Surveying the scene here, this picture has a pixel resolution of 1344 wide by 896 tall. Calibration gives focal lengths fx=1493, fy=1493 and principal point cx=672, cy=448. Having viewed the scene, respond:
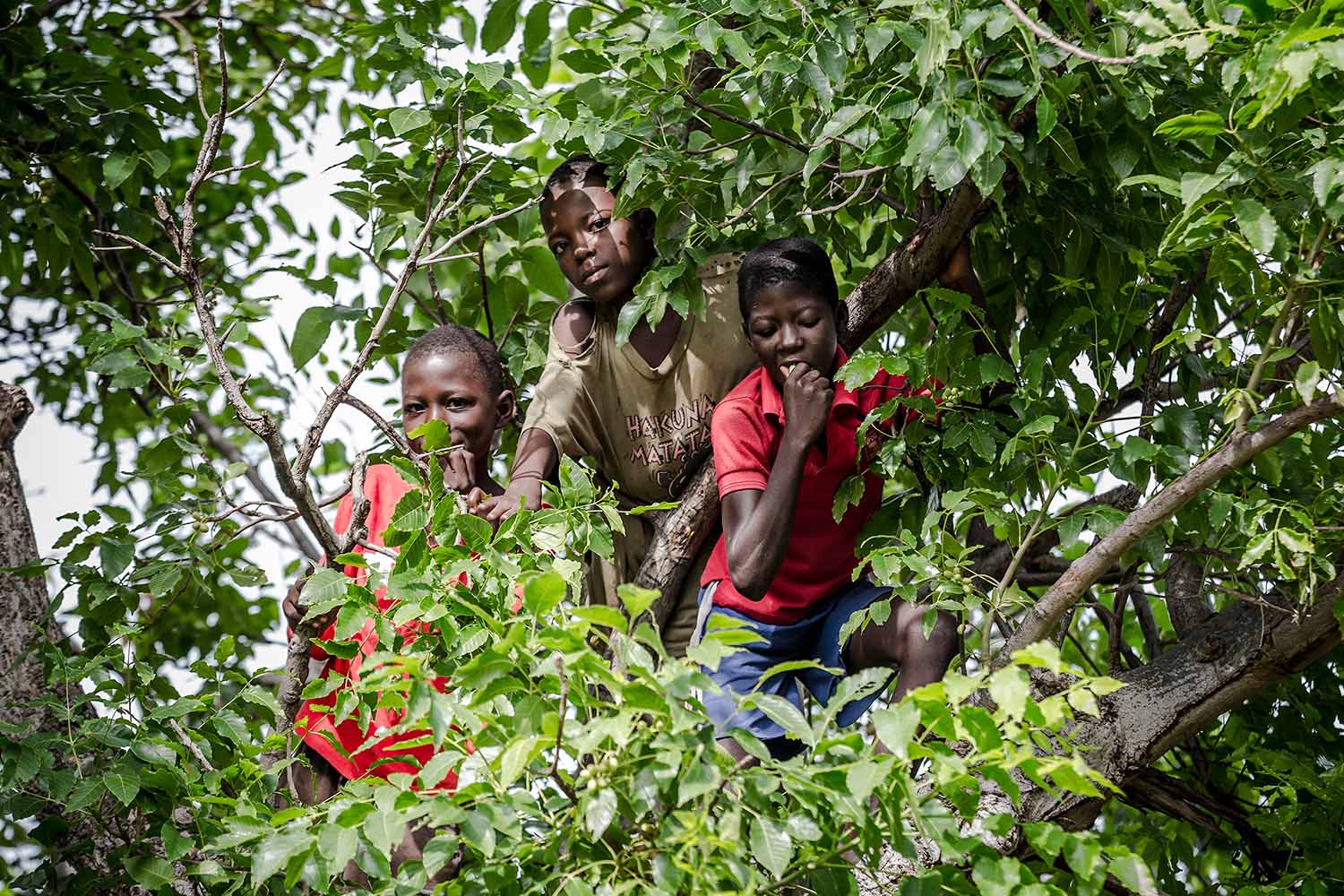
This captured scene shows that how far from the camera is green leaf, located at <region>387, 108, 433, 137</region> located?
3.54 m

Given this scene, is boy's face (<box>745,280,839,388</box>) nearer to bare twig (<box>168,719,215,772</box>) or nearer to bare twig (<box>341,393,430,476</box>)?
bare twig (<box>341,393,430,476</box>)

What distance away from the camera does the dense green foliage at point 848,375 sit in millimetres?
2008

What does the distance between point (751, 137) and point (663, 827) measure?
Answer: 1.86 metres

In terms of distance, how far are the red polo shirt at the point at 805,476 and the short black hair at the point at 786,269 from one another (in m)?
0.16

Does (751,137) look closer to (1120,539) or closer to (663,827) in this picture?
(1120,539)

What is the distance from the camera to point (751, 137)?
339 centimetres

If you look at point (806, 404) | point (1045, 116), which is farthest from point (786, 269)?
point (1045, 116)

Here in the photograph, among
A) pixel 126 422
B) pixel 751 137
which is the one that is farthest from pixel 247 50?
pixel 751 137

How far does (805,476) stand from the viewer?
3.30 metres

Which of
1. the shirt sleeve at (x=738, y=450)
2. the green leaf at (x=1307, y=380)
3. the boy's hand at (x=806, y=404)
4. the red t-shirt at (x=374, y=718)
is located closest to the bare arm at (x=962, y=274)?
the boy's hand at (x=806, y=404)

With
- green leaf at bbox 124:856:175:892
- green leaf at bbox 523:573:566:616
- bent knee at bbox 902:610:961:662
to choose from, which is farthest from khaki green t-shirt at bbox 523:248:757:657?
green leaf at bbox 523:573:566:616

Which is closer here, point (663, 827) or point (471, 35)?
point (663, 827)

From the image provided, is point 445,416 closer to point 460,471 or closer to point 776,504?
point 460,471

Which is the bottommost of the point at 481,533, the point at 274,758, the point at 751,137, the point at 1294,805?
the point at 1294,805
